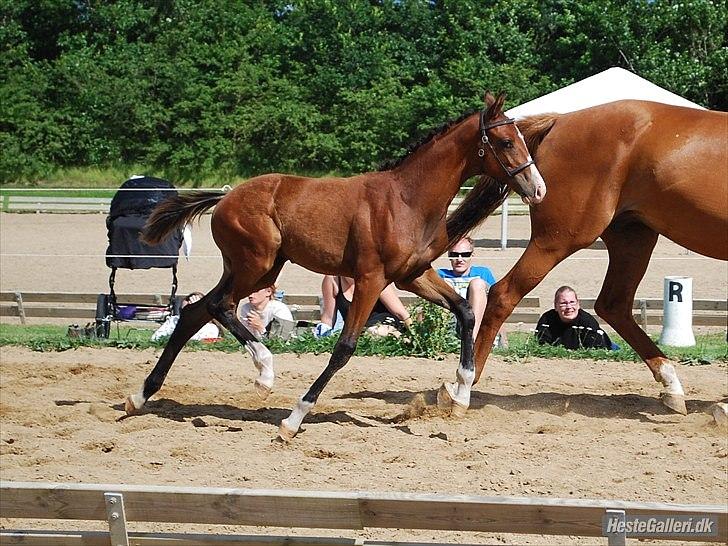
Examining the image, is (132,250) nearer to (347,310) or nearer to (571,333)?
(347,310)

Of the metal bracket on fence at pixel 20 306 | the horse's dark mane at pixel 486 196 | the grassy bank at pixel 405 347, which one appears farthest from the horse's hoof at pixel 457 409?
the metal bracket on fence at pixel 20 306

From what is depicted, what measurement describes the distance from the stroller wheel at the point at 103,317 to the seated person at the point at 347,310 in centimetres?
222

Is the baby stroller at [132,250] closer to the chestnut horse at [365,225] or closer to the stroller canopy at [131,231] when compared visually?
the stroller canopy at [131,231]

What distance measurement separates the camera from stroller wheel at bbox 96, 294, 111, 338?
9906mm

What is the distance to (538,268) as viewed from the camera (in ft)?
20.8

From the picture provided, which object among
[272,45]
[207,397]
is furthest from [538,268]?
[272,45]

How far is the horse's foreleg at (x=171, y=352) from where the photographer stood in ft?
21.8

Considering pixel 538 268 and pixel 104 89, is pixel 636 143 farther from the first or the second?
pixel 104 89

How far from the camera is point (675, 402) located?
258 inches

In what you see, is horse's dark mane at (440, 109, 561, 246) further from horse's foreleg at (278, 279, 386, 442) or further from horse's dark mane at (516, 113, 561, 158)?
horse's foreleg at (278, 279, 386, 442)

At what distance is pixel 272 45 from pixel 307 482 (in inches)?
1136

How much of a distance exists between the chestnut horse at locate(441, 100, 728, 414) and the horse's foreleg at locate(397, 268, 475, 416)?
0.27 feet

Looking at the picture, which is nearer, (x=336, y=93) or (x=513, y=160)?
(x=513, y=160)

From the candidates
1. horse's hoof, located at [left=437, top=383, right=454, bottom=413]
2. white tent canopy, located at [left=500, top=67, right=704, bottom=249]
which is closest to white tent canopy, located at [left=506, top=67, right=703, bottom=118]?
white tent canopy, located at [left=500, top=67, right=704, bottom=249]
